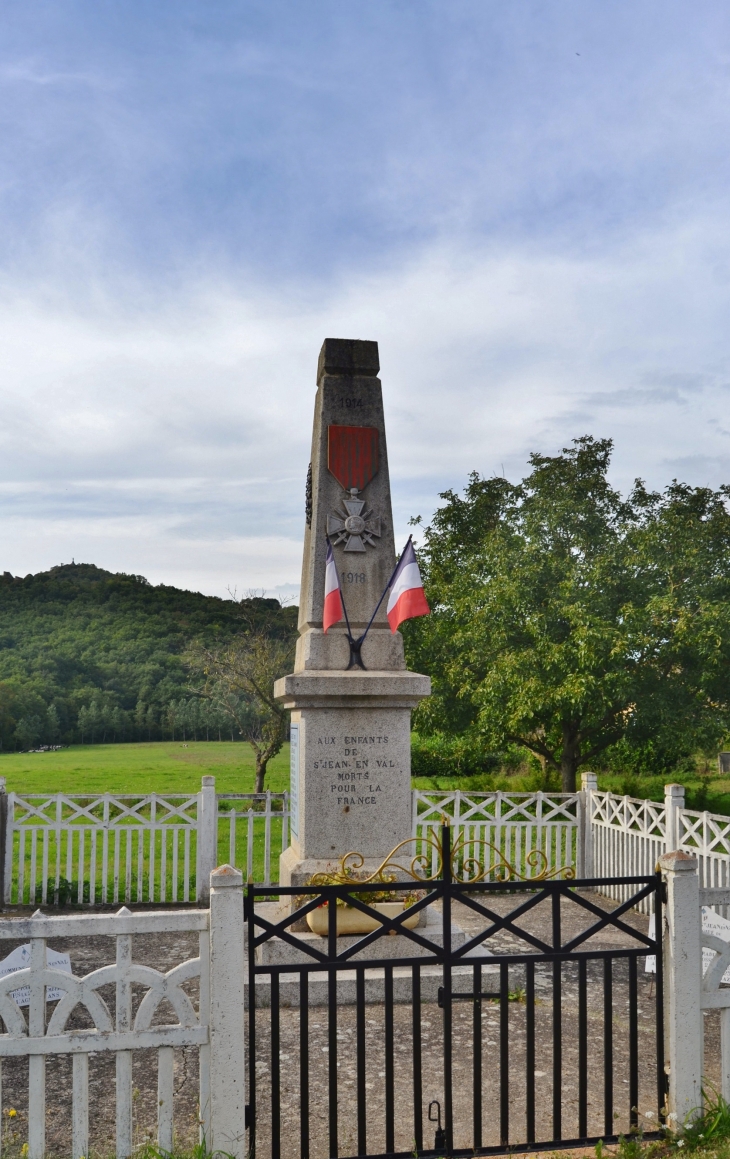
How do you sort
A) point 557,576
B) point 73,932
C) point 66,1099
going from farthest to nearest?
point 557,576 < point 66,1099 < point 73,932

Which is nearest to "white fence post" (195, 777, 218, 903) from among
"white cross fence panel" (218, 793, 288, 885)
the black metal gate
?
"white cross fence panel" (218, 793, 288, 885)

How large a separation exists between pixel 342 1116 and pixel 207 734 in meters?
38.9

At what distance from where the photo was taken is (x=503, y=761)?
80.8 ft

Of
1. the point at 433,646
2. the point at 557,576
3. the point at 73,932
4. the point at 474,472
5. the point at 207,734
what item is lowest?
the point at 207,734

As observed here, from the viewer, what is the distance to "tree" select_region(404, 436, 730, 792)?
13.8 meters

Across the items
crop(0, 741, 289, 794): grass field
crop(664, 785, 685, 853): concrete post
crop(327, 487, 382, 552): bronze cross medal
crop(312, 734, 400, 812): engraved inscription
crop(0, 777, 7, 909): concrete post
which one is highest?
crop(327, 487, 382, 552): bronze cross medal

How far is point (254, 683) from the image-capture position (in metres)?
Result: 20.1

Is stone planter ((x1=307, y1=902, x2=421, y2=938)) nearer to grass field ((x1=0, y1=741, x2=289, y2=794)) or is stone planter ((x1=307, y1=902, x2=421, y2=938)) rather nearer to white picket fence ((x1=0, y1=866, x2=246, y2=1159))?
white picket fence ((x1=0, y1=866, x2=246, y2=1159))

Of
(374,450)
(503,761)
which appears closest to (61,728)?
(503,761)

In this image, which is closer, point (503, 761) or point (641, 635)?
point (641, 635)

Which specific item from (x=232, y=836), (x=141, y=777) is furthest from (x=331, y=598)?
(x=141, y=777)

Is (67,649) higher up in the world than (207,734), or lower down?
higher up

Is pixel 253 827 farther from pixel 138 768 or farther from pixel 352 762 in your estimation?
pixel 138 768

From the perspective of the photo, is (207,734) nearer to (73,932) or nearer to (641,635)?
(641,635)
